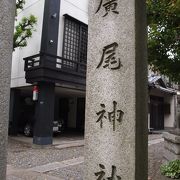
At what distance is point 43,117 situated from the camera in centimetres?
1248

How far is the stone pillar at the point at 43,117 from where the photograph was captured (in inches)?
490

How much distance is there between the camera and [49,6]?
1353cm

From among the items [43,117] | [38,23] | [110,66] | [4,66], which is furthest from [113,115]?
[38,23]

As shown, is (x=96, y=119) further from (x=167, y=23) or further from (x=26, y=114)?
(x=26, y=114)

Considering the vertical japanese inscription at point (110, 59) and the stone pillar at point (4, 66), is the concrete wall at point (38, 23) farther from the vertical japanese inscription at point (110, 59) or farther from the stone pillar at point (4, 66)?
the stone pillar at point (4, 66)

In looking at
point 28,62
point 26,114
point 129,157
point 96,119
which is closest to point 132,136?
point 129,157

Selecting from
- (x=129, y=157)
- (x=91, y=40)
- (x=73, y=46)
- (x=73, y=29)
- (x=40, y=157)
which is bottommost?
(x=40, y=157)

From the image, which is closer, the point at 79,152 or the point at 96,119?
the point at 96,119

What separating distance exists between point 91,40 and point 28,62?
10290mm

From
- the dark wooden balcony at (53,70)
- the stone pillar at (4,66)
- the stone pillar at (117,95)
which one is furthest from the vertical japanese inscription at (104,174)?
the dark wooden balcony at (53,70)

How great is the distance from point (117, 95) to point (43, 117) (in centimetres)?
938

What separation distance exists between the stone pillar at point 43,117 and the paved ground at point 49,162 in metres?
0.45

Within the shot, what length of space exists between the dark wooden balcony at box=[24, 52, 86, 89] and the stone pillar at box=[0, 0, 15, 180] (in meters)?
9.14

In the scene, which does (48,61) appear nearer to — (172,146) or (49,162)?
(49,162)
